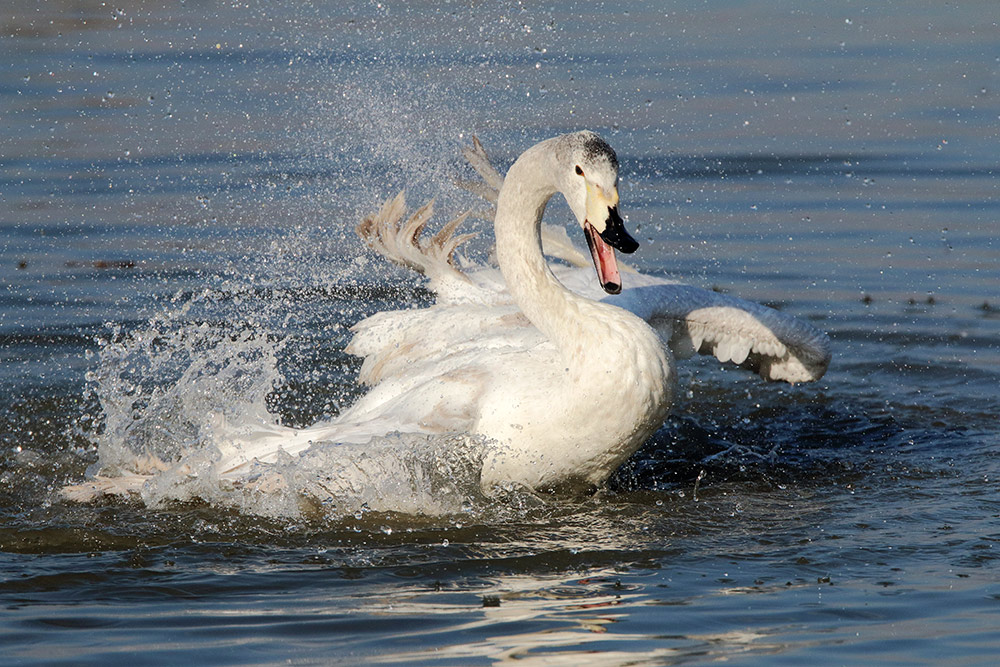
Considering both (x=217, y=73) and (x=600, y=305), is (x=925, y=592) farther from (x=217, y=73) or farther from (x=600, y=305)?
(x=217, y=73)

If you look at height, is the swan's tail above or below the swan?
above

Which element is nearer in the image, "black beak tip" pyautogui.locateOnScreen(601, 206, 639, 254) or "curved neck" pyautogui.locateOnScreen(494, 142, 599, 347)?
"black beak tip" pyautogui.locateOnScreen(601, 206, 639, 254)

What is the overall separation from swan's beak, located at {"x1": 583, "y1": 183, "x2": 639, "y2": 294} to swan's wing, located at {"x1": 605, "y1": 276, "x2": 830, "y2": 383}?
131 centimetres

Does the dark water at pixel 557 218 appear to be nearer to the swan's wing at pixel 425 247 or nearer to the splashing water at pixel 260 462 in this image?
the splashing water at pixel 260 462

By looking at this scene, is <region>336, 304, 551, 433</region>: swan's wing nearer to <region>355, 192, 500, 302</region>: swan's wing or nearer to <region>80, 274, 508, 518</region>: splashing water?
<region>80, 274, 508, 518</region>: splashing water

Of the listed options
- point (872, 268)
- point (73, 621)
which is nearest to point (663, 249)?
point (872, 268)

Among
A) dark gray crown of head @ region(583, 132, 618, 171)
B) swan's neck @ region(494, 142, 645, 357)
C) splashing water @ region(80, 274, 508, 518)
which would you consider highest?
dark gray crown of head @ region(583, 132, 618, 171)

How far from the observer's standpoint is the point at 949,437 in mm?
7547

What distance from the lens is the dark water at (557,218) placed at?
5047 millimetres

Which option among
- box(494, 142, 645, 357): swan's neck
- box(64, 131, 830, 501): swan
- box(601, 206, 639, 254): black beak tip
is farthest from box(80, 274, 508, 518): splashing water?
box(601, 206, 639, 254): black beak tip

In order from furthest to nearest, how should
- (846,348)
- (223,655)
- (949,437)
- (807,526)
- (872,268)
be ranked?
(872,268)
(846,348)
(949,437)
(807,526)
(223,655)

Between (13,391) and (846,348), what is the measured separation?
5395 millimetres

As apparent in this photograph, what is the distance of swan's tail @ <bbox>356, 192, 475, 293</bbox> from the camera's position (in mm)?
8258

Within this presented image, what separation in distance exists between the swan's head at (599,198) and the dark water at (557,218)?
3.86ft
